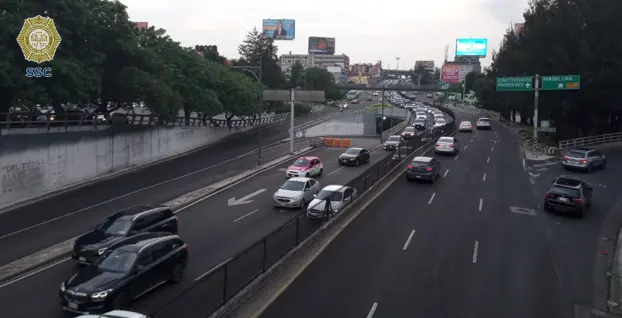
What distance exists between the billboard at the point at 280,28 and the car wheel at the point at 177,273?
131 m

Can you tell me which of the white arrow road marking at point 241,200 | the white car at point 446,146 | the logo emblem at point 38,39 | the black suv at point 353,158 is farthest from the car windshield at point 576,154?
the logo emblem at point 38,39

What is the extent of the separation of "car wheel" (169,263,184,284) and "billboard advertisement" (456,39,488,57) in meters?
128

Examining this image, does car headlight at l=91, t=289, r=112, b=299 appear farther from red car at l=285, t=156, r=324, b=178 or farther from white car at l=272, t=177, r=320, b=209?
red car at l=285, t=156, r=324, b=178

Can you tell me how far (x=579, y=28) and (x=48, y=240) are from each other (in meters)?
51.9

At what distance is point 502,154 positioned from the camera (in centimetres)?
4441

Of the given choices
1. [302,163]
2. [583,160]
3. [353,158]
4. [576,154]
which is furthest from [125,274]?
[576,154]

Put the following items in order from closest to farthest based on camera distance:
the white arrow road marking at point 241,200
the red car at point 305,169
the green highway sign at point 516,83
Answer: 1. the white arrow road marking at point 241,200
2. the red car at point 305,169
3. the green highway sign at point 516,83

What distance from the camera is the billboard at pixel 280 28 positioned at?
140875 millimetres

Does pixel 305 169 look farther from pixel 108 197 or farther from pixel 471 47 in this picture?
pixel 471 47

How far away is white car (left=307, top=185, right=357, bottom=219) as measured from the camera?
20.9 metres

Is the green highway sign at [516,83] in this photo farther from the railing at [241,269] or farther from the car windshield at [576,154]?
the railing at [241,269]

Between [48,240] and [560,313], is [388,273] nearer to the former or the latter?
[560,313]

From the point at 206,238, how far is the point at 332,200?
5772 millimetres

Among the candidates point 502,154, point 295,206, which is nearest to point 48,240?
point 295,206
